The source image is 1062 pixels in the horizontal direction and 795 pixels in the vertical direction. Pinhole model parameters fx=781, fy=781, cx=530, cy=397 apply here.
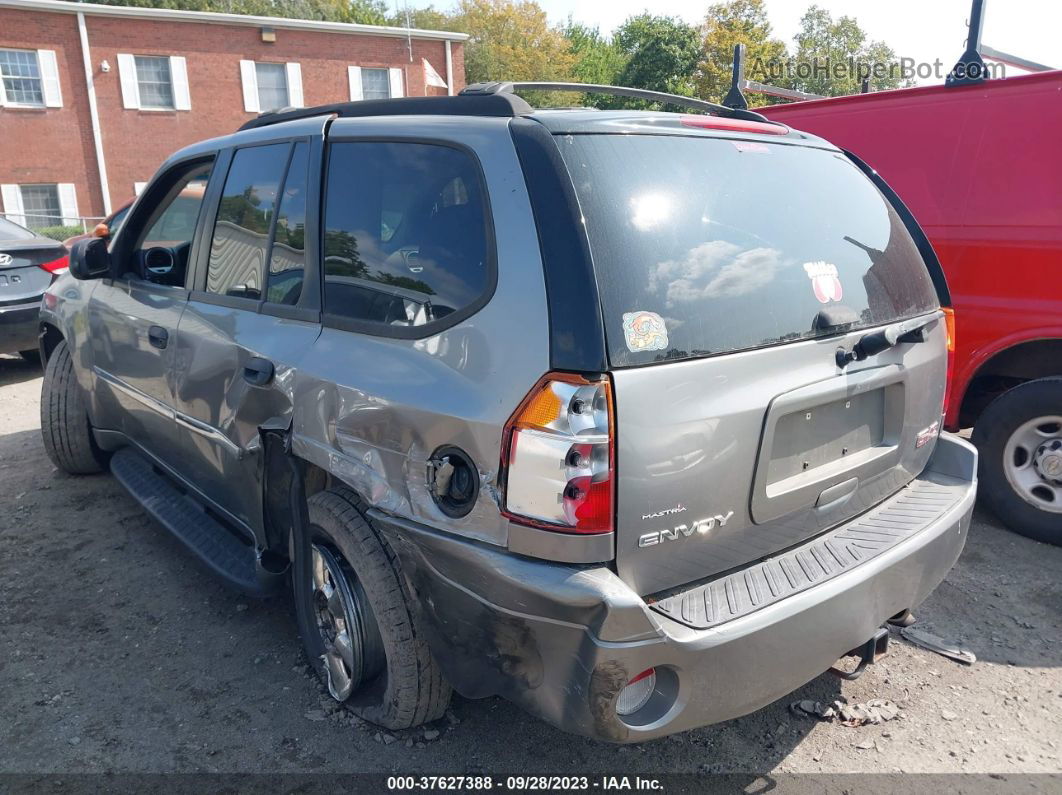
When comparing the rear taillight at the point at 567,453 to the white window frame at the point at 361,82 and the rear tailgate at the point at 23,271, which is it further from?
the white window frame at the point at 361,82

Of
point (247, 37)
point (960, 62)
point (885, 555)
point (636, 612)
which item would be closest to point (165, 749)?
point (636, 612)

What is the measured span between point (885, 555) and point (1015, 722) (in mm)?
1029

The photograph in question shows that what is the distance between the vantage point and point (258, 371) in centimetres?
271

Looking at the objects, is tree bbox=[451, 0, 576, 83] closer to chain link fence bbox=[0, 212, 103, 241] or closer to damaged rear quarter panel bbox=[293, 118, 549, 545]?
chain link fence bbox=[0, 212, 103, 241]

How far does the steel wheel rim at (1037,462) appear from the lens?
13.1ft

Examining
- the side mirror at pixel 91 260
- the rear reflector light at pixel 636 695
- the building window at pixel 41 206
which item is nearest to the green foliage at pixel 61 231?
the building window at pixel 41 206

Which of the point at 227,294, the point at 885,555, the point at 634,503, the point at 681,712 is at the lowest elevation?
the point at 681,712

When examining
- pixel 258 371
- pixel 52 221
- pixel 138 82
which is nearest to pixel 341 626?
pixel 258 371

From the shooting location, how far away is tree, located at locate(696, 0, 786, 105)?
28.3m

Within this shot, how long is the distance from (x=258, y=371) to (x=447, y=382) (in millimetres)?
972

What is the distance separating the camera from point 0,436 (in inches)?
233

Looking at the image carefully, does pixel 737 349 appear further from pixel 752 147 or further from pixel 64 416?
pixel 64 416

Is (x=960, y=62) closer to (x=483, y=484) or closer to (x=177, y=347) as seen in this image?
(x=483, y=484)

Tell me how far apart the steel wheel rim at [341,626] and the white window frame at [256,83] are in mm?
Result: 23233
